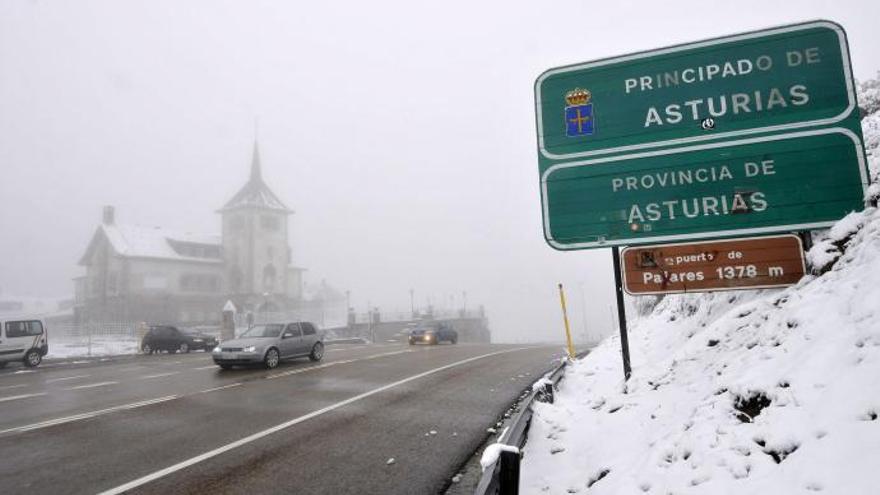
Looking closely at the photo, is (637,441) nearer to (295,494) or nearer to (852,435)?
(852,435)

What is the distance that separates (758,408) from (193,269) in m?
67.8

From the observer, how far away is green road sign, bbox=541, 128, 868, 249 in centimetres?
607

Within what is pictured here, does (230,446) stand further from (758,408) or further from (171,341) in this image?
(171,341)

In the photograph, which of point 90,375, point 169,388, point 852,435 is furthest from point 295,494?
point 90,375

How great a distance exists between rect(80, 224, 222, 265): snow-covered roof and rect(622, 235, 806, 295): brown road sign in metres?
62.9

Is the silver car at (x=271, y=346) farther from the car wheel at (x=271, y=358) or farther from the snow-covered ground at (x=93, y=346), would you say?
the snow-covered ground at (x=93, y=346)

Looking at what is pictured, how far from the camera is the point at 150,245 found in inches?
2360

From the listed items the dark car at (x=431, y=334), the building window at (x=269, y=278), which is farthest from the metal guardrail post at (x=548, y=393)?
the building window at (x=269, y=278)

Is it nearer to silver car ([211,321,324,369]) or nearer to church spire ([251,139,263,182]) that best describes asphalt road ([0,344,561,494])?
silver car ([211,321,324,369])

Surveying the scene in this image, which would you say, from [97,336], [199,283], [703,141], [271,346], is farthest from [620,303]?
[199,283]

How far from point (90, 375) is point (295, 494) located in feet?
48.3

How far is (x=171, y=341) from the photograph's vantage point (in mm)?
28328

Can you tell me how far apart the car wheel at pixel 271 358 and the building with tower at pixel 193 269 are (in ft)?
156

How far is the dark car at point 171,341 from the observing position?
1086 inches
